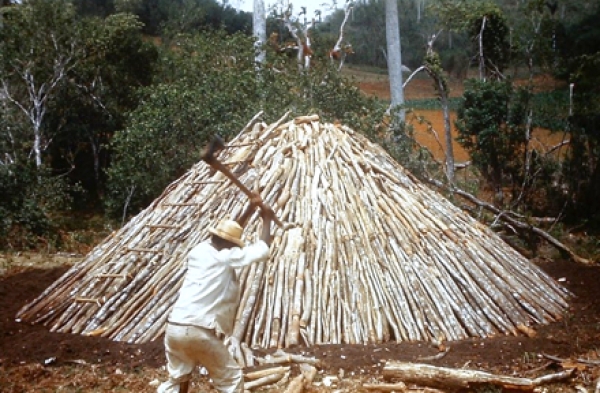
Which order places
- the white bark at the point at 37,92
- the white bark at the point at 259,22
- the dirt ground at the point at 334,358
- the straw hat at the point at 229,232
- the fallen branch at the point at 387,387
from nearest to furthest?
the straw hat at the point at 229,232 < the fallen branch at the point at 387,387 < the dirt ground at the point at 334,358 < the white bark at the point at 37,92 < the white bark at the point at 259,22

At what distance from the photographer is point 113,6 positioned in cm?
2928

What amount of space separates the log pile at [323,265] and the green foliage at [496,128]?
23.6ft

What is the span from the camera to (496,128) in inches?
629

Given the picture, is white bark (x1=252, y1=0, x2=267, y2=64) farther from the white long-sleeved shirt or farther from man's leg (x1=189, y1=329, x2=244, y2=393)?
man's leg (x1=189, y1=329, x2=244, y2=393)

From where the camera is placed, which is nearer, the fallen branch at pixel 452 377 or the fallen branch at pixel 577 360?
the fallen branch at pixel 452 377

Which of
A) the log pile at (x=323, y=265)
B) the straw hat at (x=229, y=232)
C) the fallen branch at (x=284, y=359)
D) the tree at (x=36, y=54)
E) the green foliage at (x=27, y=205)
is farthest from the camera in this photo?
the tree at (x=36, y=54)

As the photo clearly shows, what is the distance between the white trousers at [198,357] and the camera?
4.90 m

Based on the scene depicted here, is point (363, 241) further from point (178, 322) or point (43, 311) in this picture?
point (43, 311)

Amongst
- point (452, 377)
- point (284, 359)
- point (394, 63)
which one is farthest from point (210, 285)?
point (394, 63)

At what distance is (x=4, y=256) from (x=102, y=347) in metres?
6.33

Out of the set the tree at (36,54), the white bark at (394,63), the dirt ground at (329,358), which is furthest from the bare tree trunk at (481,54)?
the dirt ground at (329,358)

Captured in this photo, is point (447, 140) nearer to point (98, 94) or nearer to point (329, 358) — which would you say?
point (98, 94)

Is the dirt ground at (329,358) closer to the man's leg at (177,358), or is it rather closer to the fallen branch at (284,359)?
the fallen branch at (284,359)

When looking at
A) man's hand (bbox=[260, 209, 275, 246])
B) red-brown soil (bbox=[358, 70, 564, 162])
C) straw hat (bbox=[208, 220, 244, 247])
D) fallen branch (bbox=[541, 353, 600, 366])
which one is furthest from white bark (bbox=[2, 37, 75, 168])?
fallen branch (bbox=[541, 353, 600, 366])
